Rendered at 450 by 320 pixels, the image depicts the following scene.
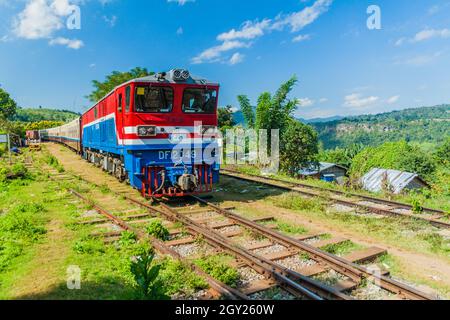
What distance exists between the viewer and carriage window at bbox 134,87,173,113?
9992 mm

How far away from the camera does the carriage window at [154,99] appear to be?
9992mm

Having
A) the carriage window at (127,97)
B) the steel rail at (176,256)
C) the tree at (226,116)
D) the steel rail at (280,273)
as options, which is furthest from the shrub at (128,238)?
the tree at (226,116)

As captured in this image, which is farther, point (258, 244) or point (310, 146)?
point (310, 146)

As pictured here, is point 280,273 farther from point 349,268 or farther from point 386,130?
point 386,130

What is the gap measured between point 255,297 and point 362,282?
1662mm

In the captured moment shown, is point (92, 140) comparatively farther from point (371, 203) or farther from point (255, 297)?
point (255, 297)

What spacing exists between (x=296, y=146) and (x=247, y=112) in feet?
16.0

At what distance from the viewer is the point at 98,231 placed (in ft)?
25.3

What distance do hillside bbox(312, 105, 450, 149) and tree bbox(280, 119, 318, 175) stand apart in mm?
100904

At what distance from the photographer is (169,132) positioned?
10.5 metres

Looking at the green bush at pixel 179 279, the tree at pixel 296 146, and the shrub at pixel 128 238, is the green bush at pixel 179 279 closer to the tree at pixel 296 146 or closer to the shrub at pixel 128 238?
the shrub at pixel 128 238

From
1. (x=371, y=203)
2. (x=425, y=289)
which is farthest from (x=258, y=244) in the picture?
(x=371, y=203)

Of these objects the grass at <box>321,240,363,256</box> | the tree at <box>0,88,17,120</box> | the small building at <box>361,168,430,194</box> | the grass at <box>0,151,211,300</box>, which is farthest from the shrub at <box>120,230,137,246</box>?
the tree at <box>0,88,17,120</box>

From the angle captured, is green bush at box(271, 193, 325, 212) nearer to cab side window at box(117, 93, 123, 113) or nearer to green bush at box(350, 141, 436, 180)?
cab side window at box(117, 93, 123, 113)
